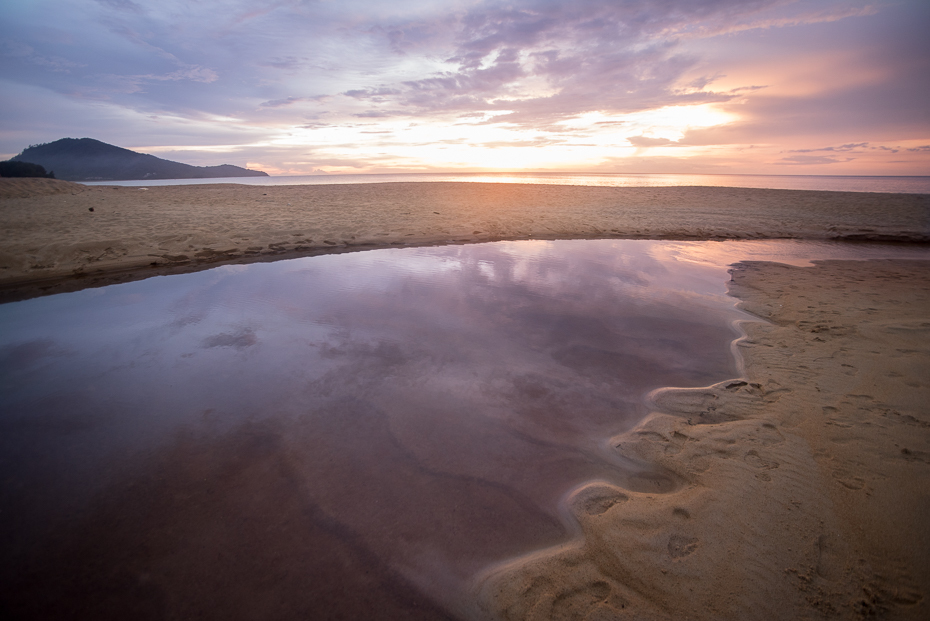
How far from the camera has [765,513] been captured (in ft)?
7.57

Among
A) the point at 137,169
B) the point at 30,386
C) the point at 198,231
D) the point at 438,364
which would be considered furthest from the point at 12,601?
the point at 137,169

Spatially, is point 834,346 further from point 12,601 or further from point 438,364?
point 12,601

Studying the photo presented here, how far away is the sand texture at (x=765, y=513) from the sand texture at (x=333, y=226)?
348 inches

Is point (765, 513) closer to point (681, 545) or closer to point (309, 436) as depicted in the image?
point (681, 545)

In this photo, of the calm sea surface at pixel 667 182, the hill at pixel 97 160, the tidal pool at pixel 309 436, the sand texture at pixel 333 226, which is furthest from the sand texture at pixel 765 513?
the hill at pixel 97 160

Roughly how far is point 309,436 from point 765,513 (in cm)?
327

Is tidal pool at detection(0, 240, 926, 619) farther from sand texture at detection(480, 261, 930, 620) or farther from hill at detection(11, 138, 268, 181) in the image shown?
hill at detection(11, 138, 268, 181)

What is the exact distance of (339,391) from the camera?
148 inches

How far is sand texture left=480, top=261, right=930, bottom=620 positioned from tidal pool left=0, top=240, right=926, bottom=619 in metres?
0.24

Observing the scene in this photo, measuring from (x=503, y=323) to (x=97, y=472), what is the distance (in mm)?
4321

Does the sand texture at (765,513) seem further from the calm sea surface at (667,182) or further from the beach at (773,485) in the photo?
the calm sea surface at (667,182)

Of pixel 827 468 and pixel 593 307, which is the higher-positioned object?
pixel 593 307

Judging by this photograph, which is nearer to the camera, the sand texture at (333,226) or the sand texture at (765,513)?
the sand texture at (765,513)

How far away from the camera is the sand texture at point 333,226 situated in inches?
316
